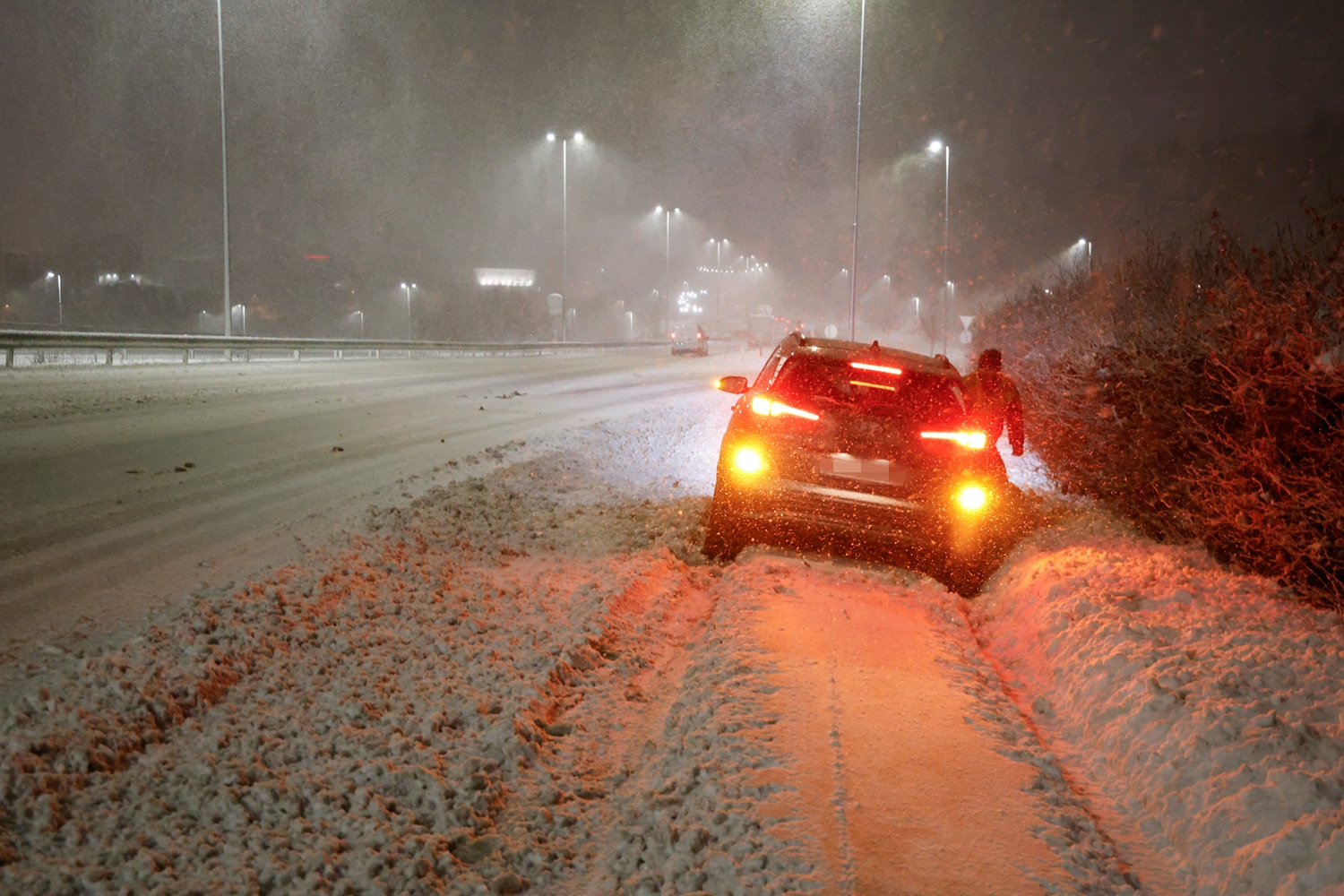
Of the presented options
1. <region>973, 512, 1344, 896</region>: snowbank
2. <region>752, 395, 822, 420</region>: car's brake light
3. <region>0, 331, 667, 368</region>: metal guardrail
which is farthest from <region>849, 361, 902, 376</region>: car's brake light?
<region>0, 331, 667, 368</region>: metal guardrail

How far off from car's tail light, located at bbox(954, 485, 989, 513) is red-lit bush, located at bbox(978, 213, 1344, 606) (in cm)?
132

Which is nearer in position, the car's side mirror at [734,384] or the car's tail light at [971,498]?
the car's tail light at [971,498]

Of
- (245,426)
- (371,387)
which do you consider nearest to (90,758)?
(245,426)

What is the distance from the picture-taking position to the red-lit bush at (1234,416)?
5234mm

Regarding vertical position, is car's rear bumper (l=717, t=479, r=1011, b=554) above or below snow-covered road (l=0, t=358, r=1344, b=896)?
above

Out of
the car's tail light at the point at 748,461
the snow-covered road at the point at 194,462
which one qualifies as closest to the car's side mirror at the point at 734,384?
the car's tail light at the point at 748,461

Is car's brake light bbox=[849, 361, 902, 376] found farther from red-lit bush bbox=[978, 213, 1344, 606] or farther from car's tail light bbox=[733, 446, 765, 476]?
red-lit bush bbox=[978, 213, 1344, 606]

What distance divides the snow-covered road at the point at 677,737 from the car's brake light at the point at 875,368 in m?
1.52

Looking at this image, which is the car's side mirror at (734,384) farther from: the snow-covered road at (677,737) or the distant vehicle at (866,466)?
the snow-covered road at (677,737)

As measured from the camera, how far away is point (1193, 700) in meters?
4.32

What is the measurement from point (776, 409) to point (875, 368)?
77cm

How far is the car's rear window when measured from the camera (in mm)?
6590

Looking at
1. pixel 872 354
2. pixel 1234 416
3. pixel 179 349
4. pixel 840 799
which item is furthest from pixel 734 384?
pixel 179 349

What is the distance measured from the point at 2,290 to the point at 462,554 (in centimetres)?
9195
